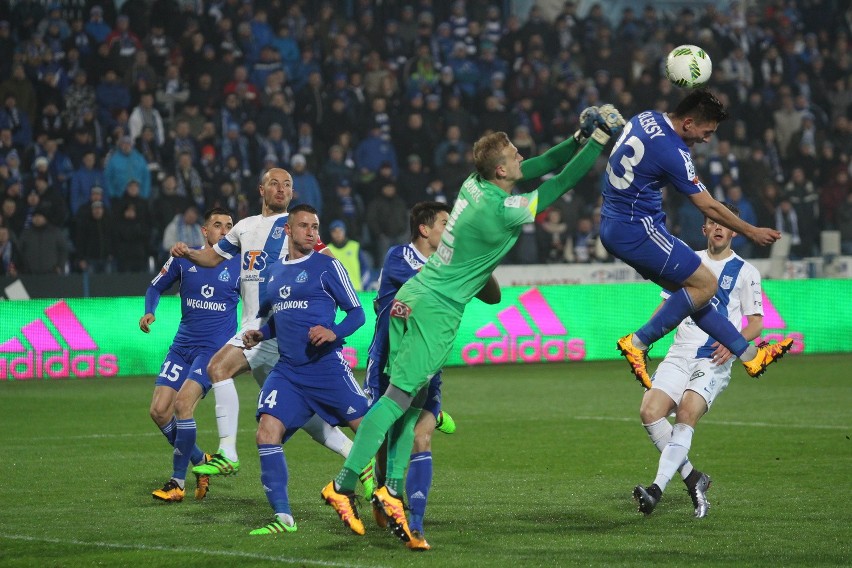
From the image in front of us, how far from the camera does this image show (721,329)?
8438 mm

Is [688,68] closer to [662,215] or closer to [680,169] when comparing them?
[680,169]

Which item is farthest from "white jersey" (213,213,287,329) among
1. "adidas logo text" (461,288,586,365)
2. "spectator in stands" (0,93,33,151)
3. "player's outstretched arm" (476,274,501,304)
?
"spectator in stands" (0,93,33,151)

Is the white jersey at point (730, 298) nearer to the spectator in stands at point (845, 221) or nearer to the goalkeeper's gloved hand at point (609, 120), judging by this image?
the goalkeeper's gloved hand at point (609, 120)

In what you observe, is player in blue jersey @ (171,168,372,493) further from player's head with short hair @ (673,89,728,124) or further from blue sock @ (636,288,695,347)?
player's head with short hair @ (673,89,728,124)

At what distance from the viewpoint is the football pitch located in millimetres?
7195

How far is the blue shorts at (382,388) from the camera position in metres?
8.16

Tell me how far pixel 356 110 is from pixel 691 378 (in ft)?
50.2

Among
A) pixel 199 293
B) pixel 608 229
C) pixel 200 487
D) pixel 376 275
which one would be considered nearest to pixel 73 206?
pixel 376 275

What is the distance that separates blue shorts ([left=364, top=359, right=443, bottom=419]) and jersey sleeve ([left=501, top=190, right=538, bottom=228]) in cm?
143

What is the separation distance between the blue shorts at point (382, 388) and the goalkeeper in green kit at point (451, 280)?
0.79 m

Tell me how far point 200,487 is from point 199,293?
1839 mm

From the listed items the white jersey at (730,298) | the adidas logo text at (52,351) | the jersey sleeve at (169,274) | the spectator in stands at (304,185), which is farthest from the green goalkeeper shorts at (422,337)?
the spectator in stands at (304,185)

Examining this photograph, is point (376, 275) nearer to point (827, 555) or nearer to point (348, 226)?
point (348, 226)

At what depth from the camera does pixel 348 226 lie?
2222 centimetres
